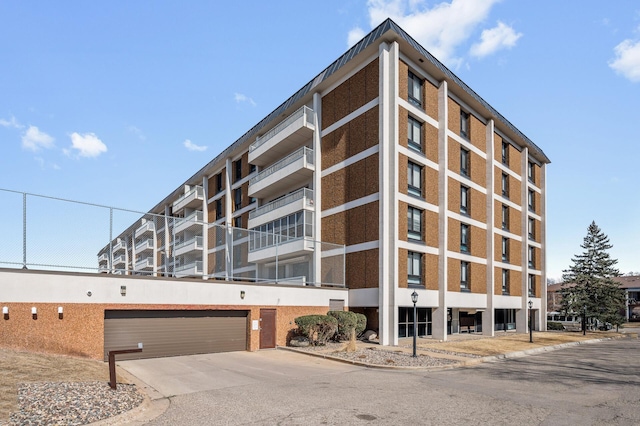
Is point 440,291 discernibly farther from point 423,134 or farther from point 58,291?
point 58,291

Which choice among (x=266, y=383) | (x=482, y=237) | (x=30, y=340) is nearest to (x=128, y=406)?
(x=266, y=383)

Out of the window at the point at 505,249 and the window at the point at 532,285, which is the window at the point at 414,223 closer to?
the window at the point at 505,249

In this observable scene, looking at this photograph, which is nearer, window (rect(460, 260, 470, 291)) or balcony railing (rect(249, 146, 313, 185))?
balcony railing (rect(249, 146, 313, 185))

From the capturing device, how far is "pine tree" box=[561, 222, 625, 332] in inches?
1704

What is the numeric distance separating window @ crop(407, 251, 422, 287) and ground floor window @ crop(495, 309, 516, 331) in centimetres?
1461

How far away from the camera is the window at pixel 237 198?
42562 millimetres

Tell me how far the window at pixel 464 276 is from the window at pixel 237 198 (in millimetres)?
21328

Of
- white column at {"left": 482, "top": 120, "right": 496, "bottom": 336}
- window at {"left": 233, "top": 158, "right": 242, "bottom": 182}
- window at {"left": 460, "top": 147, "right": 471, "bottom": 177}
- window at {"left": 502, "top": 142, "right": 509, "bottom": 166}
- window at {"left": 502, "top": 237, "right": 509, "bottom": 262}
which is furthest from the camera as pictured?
window at {"left": 233, "top": 158, "right": 242, "bottom": 182}

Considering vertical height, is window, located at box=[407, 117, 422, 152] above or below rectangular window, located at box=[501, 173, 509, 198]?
above

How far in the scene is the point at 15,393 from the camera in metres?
9.31

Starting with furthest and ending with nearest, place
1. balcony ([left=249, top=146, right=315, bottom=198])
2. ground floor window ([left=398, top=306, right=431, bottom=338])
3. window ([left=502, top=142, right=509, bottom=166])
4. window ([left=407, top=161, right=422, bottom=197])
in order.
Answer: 1. window ([left=502, top=142, right=509, bottom=166])
2. balcony ([left=249, top=146, right=315, bottom=198])
3. ground floor window ([left=398, top=306, right=431, bottom=338])
4. window ([left=407, top=161, right=422, bottom=197])

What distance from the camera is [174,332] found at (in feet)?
62.6

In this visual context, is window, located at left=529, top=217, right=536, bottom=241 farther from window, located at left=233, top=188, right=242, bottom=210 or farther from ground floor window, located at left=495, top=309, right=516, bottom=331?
window, located at left=233, top=188, right=242, bottom=210

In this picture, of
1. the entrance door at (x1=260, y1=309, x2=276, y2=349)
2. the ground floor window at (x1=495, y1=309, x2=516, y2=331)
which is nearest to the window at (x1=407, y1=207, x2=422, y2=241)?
the entrance door at (x1=260, y1=309, x2=276, y2=349)
